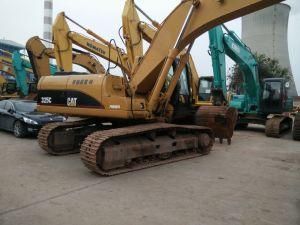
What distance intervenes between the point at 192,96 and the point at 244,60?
19.4ft

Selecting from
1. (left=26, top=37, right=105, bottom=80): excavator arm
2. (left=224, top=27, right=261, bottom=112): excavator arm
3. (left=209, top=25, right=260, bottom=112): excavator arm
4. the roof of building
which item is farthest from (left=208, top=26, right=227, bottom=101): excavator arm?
the roof of building

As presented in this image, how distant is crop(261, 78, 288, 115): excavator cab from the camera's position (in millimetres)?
15531

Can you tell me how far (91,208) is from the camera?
505 cm

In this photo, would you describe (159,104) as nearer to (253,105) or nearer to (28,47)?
(253,105)

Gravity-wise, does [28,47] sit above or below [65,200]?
above

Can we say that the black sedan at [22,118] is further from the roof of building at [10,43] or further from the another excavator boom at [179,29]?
the roof of building at [10,43]

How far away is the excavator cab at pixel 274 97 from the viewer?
611 inches

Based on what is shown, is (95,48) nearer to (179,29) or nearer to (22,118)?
(22,118)

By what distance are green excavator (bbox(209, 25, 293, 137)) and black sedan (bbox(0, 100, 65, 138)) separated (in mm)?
6279

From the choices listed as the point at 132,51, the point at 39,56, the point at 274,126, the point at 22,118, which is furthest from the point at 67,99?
the point at 39,56

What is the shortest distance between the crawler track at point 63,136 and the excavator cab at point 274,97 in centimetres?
902

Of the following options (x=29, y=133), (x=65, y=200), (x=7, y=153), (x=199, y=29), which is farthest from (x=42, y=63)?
(x=65, y=200)

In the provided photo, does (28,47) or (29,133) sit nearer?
(29,133)

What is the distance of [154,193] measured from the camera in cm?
584
